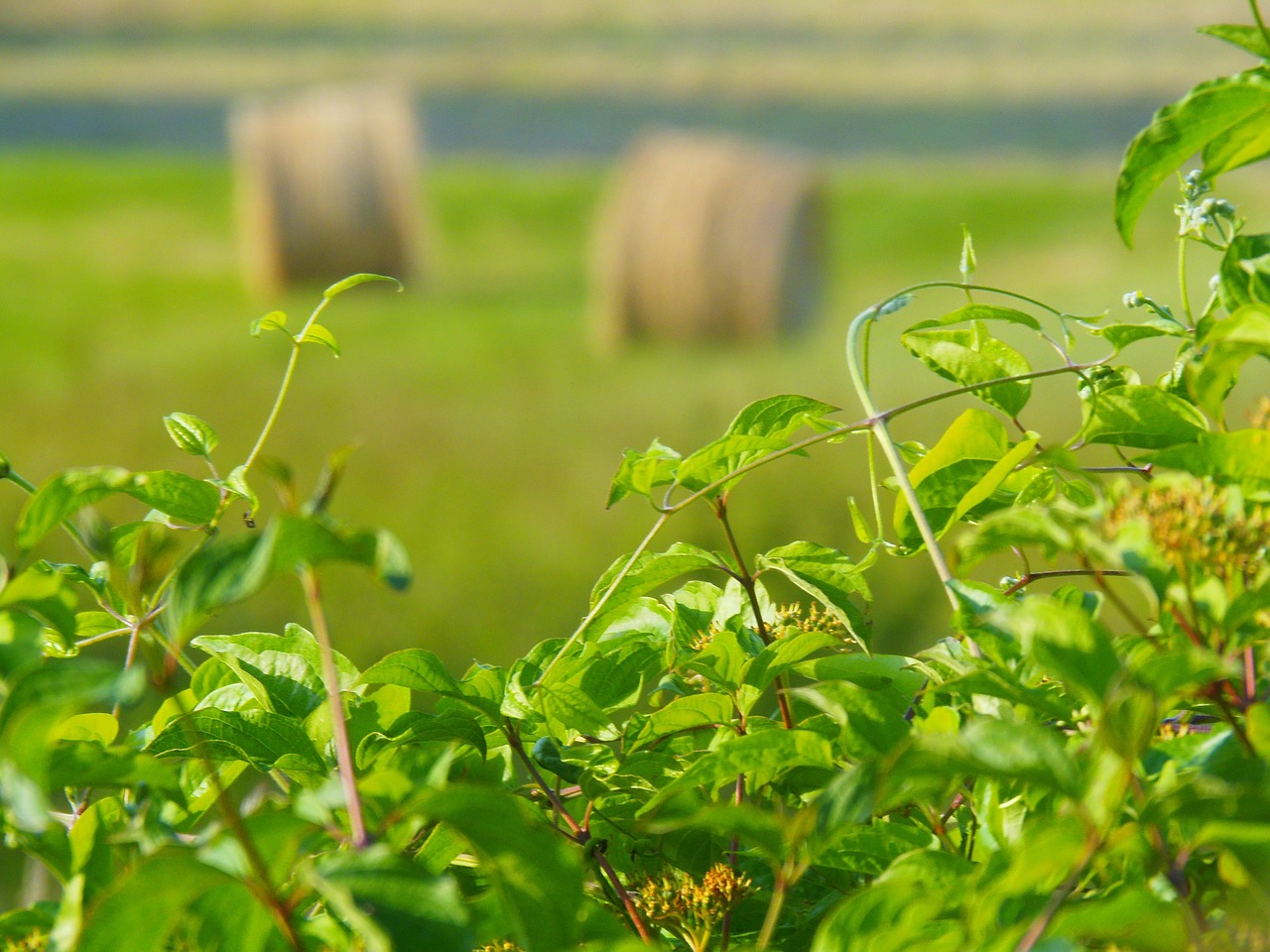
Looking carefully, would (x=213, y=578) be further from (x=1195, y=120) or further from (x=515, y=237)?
(x=515, y=237)

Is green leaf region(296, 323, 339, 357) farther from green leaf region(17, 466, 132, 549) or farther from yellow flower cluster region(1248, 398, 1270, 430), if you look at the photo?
yellow flower cluster region(1248, 398, 1270, 430)

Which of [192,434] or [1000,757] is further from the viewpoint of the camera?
[192,434]

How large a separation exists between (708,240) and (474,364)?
58.3 inches

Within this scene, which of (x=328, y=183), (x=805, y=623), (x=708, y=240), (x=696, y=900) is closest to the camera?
(x=696, y=900)

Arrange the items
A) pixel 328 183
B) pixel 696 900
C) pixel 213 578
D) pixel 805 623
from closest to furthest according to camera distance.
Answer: pixel 213 578
pixel 696 900
pixel 805 623
pixel 328 183

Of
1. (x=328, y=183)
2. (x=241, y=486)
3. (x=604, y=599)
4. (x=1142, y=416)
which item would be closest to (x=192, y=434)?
(x=241, y=486)

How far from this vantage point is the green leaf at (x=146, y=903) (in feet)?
0.67

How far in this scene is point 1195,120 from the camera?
32cm

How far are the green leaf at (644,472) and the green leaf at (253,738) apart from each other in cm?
10

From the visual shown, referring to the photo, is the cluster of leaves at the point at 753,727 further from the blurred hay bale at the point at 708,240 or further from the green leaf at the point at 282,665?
the blurred hay bale at the point at 708,240

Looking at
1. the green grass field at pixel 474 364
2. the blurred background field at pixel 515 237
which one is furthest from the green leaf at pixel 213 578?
the green grass field at pixel 474 364

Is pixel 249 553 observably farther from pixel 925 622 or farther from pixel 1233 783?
pixel 925 622

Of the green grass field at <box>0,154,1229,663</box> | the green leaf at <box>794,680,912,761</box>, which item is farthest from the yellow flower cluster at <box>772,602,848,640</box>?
the green grass field at <box>0,154,1229,663</box>

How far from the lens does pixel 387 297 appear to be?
6.51 meters
